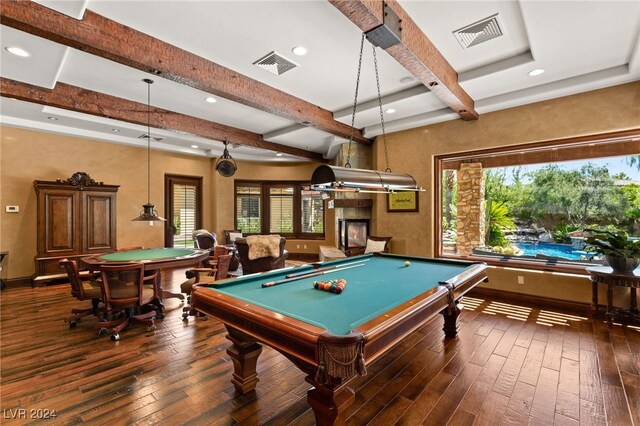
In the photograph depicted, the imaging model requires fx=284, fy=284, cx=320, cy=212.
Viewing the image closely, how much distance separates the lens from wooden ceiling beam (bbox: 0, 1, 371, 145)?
220cm

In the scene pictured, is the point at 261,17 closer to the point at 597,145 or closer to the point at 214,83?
the point at 214,83

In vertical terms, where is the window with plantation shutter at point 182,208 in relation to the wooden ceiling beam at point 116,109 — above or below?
below

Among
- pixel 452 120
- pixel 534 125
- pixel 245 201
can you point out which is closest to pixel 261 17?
pixel 452 120

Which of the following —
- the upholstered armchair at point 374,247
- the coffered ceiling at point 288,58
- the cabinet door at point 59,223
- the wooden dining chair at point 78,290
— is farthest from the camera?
the upholstered armchair at point 374,247

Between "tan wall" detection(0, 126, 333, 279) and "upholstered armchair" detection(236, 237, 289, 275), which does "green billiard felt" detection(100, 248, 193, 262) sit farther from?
"tan wall" detection(0, 126, 333, 279)

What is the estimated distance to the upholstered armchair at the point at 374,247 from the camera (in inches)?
221

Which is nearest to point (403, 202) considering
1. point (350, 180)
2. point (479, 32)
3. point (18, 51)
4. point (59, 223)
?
point (479, 32)

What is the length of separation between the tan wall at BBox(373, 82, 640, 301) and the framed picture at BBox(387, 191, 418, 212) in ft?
0.37

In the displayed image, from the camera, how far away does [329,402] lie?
1.47 meters

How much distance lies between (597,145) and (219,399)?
5769 mm

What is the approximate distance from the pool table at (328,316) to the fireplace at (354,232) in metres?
3.40

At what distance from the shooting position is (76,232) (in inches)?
223

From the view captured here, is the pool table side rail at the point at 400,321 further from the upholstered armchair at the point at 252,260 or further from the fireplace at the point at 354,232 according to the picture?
the fireplace at the point at 354,232

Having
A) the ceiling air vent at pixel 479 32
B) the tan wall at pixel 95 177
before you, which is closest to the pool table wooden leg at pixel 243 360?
the ceiling air vent at pixel 479 32
